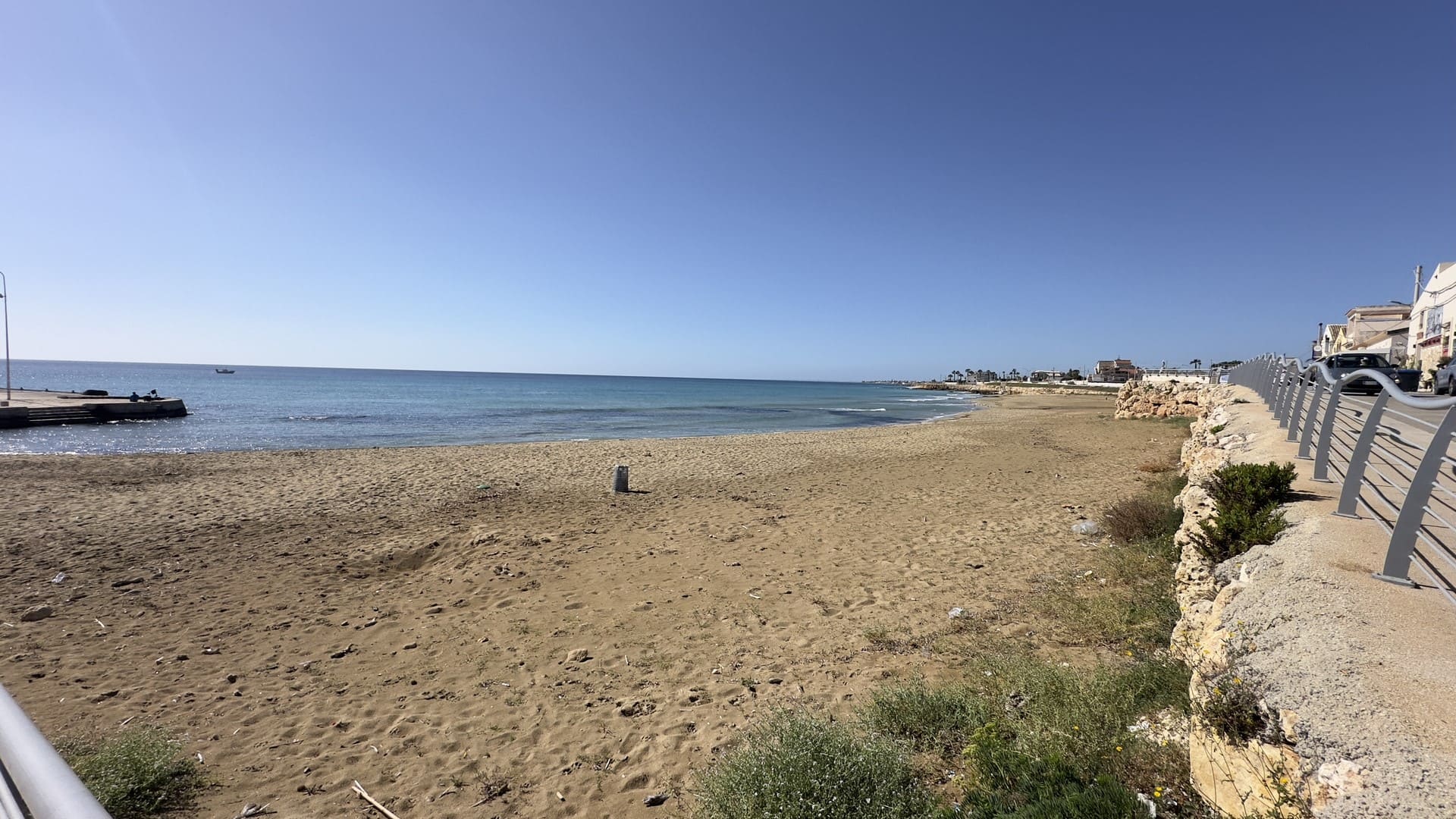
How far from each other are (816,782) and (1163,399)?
34.7m

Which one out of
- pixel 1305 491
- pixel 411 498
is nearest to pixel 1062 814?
pixel 1305 491

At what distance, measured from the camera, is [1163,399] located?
3005 cm

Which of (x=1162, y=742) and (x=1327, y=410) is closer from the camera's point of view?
(x=1162, y=742)

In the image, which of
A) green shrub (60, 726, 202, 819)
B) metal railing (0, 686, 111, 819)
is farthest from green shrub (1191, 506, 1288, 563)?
green shrub (60, 726, 202, 819)

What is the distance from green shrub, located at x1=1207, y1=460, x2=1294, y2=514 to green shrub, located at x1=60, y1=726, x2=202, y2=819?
Answer: 313 inches

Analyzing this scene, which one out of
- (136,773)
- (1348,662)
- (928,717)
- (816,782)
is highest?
(1348,662)

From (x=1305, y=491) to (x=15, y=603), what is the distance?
45.7ft

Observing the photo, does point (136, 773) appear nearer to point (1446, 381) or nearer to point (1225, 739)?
point (1225, 739)

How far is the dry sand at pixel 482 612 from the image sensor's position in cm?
424

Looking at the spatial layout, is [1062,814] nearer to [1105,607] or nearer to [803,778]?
[803,778]

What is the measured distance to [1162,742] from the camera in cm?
321

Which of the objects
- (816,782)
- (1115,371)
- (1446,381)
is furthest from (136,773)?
(1115,371)

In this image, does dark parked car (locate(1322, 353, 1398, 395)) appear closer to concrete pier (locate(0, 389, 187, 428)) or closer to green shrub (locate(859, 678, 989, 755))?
green shrub (locate(859, 678, 989, 755))

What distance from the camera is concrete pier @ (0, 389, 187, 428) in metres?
27.5
